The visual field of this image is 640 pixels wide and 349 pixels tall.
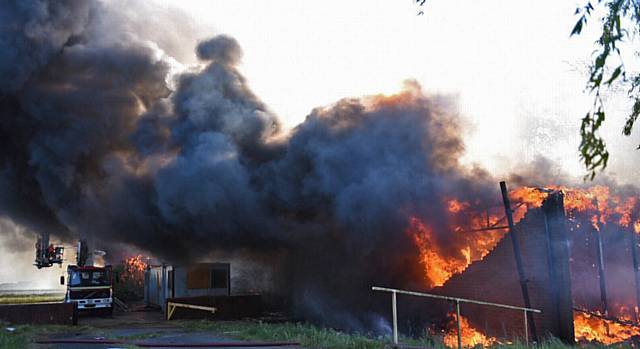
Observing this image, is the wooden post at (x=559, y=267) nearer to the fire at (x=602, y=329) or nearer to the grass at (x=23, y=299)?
the fire at (x=602, y=329)

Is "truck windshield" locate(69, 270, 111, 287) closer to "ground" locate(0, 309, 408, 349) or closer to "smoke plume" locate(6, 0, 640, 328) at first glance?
"smoke plume" locate(6, 0, 640, 328)

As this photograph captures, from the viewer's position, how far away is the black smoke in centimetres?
1698

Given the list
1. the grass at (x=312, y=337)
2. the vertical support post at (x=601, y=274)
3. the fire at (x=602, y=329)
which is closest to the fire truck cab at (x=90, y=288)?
the grass at (x=312, y=337)

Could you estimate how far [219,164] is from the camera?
19234 mm

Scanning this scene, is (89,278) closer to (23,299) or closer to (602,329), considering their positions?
(23,299)

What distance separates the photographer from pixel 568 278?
1225 centimetres

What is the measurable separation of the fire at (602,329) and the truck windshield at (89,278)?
17.2 m

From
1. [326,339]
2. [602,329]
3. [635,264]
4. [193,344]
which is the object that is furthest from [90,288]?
[635,264]

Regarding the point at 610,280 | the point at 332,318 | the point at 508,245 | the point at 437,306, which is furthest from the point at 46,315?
the point at 610,280

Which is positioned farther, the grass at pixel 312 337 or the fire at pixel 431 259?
the fire at pixel 431 259

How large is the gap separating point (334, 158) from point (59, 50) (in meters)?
11.6

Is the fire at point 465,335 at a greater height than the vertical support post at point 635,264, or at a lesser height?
lesser

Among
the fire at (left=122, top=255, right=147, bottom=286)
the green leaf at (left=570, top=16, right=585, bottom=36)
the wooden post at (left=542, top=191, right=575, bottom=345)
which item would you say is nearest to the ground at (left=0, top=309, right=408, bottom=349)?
the wooden post at (left=542, top=191, right=575, bottom=345)

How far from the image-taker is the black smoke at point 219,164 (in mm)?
16984
